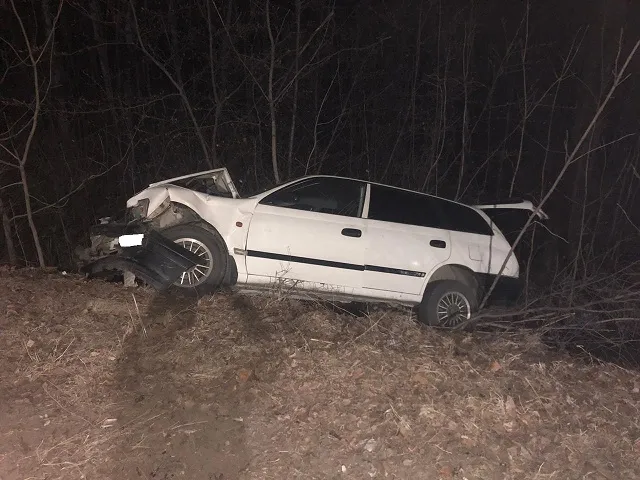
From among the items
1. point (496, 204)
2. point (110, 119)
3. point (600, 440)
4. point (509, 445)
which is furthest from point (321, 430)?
point (110, 119)

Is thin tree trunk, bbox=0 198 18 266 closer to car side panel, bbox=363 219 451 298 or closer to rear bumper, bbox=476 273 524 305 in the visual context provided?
car side panel, bbox=363 219 451 298

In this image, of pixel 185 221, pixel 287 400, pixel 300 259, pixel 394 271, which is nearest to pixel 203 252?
pixel 185 221

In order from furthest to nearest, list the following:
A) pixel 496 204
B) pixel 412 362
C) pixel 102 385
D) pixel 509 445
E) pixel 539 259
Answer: pixel 539 259, pixel 496 204, pixel 412 362, pixel 102 385, pixel 509 445

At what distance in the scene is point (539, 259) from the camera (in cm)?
1166

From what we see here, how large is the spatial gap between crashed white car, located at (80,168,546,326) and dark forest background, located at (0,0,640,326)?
2.85m

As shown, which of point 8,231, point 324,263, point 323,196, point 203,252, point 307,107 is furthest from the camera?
point 307,107

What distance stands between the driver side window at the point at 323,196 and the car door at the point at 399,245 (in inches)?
7.2

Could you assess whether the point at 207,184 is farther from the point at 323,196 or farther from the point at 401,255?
the point at 401,255

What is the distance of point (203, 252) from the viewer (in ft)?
17.9

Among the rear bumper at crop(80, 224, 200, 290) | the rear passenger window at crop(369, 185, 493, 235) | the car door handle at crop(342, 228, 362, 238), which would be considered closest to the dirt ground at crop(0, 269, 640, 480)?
the rear bumper at crop(80, 224, 200, 290)

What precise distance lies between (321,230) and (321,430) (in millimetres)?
2611

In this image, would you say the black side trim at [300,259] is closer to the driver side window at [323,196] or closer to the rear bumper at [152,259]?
the driver side window at [323,196]

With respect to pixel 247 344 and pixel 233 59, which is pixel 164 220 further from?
pixel 233 59

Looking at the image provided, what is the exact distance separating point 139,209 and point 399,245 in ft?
9.98
